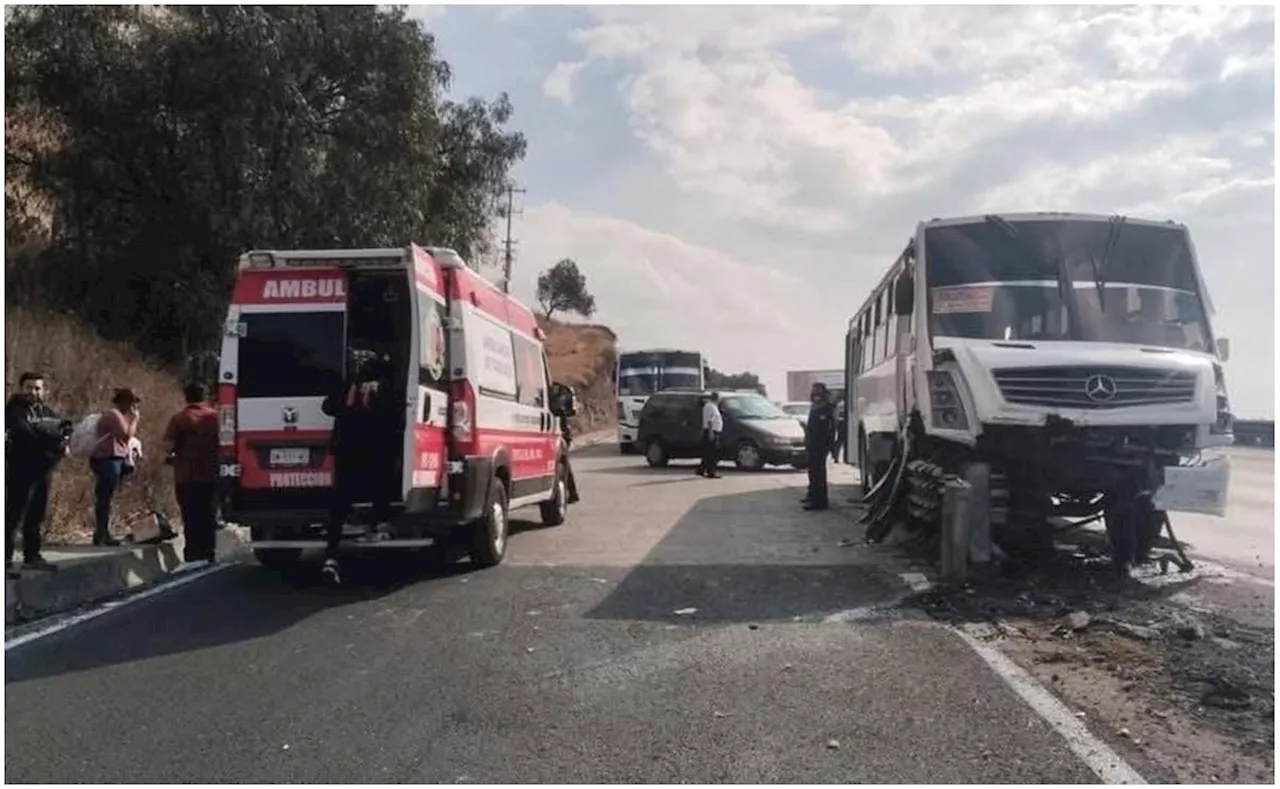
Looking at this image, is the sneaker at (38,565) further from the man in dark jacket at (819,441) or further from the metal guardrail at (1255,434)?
the metal guardrail at (1255,434)

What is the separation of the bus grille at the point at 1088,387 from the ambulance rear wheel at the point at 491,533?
14.4 feet

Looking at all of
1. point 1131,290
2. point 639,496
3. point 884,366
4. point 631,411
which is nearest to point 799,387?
point 631,411

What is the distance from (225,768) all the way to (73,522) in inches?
315

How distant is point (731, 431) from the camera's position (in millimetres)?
24547

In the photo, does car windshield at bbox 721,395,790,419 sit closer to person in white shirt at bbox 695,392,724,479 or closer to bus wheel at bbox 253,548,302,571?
person in white shirt at bbox 695,392,724,479

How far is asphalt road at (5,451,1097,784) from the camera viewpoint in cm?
484

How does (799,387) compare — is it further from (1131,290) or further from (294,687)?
(294,687)

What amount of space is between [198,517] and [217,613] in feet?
8.74

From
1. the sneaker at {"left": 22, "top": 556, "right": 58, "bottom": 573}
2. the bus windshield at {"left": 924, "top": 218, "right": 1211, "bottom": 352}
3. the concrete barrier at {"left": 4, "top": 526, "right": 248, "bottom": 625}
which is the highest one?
the bus windshield at {"left": 924, "top": 218, "right": 1211, "bottom": 352}

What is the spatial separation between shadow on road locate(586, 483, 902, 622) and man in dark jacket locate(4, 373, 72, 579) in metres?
4.46

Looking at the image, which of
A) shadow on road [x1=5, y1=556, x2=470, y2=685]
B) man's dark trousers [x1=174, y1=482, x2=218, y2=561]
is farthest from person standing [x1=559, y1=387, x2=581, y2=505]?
man's dark trousers [x1=174, y1=482, x2=218, y2=561]

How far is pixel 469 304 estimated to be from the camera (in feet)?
31.8

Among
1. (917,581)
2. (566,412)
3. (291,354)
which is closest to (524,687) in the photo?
(917,581)

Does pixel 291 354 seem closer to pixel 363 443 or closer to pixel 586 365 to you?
pixel 363 443
